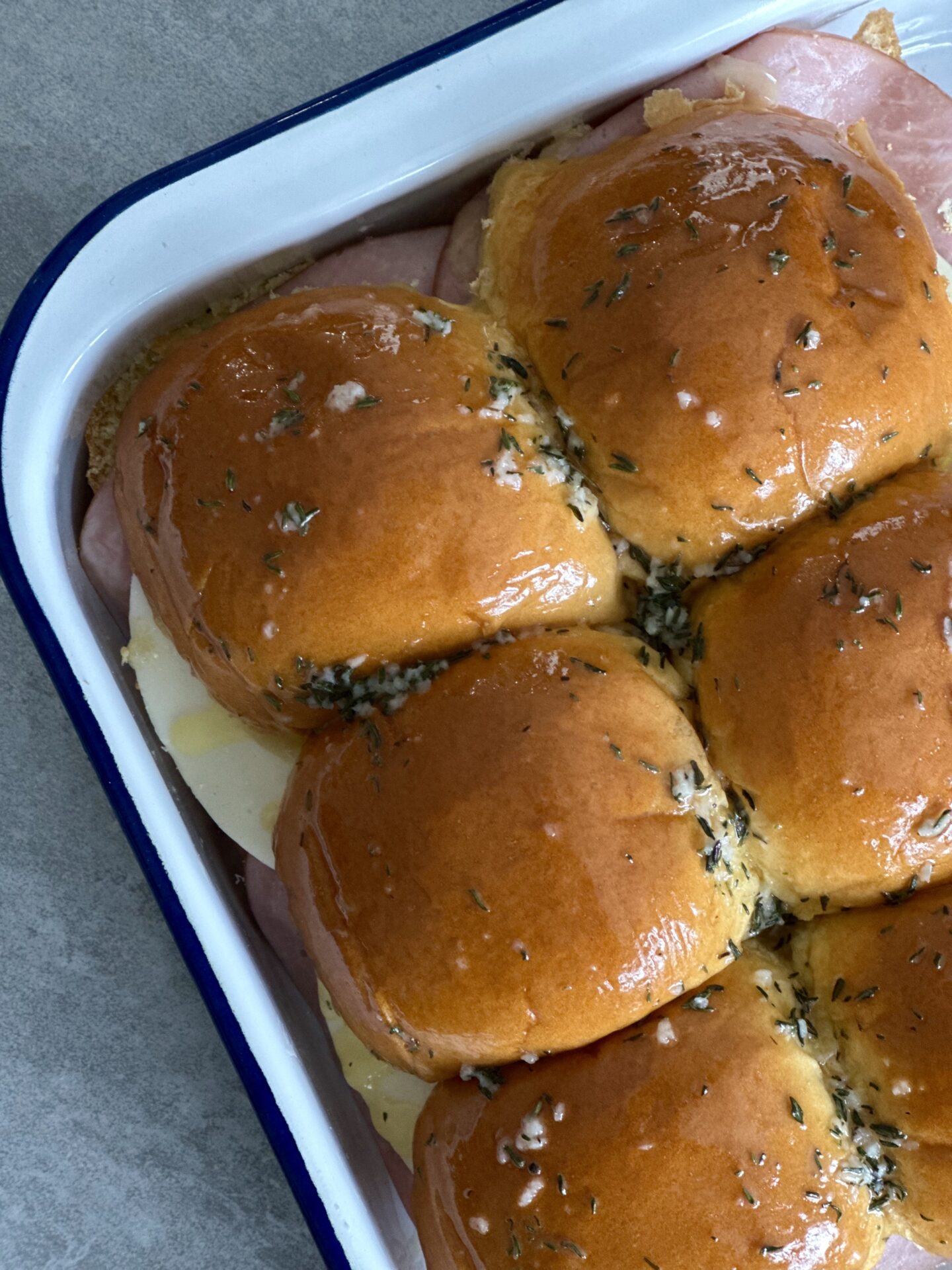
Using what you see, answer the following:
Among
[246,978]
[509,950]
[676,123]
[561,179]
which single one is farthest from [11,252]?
[509,950]

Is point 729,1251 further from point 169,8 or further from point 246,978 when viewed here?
point 169,8

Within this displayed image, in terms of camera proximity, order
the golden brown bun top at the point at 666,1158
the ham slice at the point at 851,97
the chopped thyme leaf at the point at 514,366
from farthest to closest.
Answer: the ham slice at the point at 851,97, the chopped thyme leaf at the point at 514,366, the golden brown bun top at the point at 666,1158

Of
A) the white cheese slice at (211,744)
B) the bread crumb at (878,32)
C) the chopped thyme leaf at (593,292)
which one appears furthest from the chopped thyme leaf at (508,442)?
the bread crumb at (878,32)

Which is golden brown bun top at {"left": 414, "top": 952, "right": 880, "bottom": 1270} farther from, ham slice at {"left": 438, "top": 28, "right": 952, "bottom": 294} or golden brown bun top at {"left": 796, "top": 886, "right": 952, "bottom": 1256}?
ham slice at {"left": 438, "top": 28, "right": 952, "bottom": 294}

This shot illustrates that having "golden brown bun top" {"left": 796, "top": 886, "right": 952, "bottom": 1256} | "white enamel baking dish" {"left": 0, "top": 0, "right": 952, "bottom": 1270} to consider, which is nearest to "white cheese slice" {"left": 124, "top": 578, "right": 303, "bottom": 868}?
"white enamel baking dish" {"left": 0, "top": 0, "right": 952, "bottom": 1270}

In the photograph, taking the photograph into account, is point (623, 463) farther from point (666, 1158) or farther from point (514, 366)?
point (666, 1158)

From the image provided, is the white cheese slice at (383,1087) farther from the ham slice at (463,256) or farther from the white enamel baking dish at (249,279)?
the ham slice at (463,256)

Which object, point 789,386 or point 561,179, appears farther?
point 561,179
